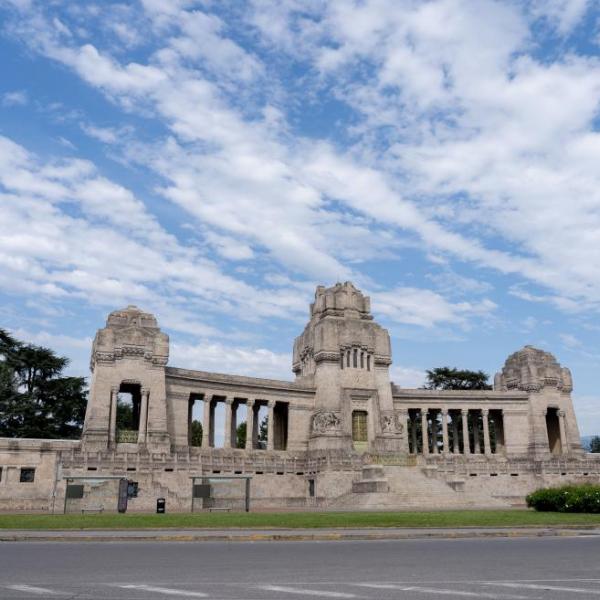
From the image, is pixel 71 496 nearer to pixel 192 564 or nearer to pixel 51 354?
pixel 192 564

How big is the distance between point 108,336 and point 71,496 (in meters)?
19.0

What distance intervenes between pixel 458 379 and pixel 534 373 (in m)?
29.1

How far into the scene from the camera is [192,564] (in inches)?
620

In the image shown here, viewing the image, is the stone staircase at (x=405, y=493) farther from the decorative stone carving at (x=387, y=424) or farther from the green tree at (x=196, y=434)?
the green tree at (x=196, y=434)

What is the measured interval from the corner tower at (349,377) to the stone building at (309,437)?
0.13 metres

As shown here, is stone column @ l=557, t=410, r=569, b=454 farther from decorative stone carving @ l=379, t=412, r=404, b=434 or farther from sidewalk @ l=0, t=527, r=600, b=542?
sidewalk @ l=0, t=527, r=600, b=542

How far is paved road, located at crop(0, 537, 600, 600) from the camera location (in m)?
11.7

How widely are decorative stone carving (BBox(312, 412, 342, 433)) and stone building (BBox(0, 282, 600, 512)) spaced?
5.5 inches

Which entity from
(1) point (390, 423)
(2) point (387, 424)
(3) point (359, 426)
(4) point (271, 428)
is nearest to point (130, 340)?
(4) point (271, 428)

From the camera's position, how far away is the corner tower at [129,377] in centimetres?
5575

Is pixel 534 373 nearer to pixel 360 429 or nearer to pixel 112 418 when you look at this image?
pixel 360 429

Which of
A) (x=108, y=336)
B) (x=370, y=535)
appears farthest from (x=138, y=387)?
(x=370, y=535)

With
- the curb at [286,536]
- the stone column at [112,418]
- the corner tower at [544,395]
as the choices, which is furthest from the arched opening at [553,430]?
the curb at [286,536]

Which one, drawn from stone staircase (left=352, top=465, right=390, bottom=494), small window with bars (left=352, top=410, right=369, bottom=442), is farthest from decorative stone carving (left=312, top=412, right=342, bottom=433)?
stone staircase (left=352, top=465, right=390, bottom=494)
